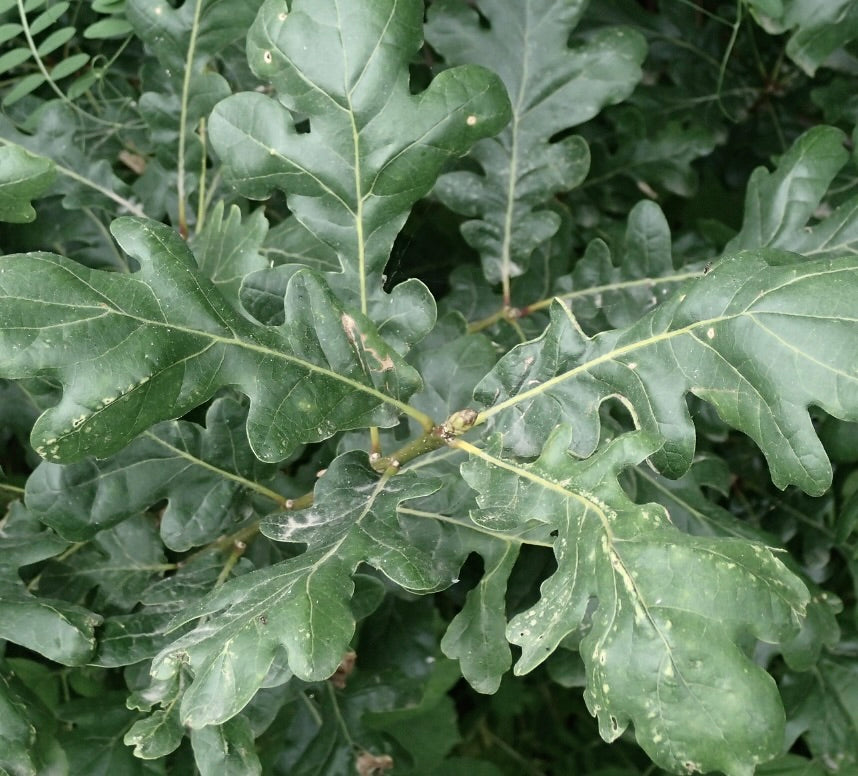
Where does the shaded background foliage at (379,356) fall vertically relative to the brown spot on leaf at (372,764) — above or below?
above

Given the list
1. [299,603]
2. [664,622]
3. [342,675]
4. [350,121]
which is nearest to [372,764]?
[342,675]

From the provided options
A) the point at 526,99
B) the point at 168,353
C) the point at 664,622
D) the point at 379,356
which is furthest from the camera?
the point at 526,99

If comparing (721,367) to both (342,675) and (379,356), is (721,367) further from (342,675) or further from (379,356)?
(342,675)

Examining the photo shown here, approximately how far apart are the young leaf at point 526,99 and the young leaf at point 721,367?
17.1 inches

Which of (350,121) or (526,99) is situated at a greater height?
(350,121)

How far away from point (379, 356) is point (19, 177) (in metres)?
0.46

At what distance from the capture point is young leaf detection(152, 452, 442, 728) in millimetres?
820

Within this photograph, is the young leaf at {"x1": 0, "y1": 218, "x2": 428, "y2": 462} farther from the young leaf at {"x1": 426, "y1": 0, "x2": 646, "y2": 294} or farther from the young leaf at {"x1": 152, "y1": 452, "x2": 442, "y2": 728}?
the young leaf at {"x1": 426, "y1": 0, "x2": 646, "y2": 294}

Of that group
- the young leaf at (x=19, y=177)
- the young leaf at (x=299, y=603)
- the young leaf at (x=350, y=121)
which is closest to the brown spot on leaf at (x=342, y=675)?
the young leaf at (x=299, y=603)

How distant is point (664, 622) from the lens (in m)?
0.75

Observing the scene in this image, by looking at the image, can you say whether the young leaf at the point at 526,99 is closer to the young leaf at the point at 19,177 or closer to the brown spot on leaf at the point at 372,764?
the young leaf at the point at 19,177

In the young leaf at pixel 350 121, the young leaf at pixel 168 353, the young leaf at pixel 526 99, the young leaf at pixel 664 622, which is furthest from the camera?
the young leaf at pixel 526 99

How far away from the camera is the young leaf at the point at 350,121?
995mm

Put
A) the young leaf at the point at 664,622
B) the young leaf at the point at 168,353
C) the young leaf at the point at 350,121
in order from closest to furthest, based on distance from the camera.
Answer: the young leaf at the point at 664,622 < the young leaf at the point at 168,353 < the young leaf at the point at 350,121
